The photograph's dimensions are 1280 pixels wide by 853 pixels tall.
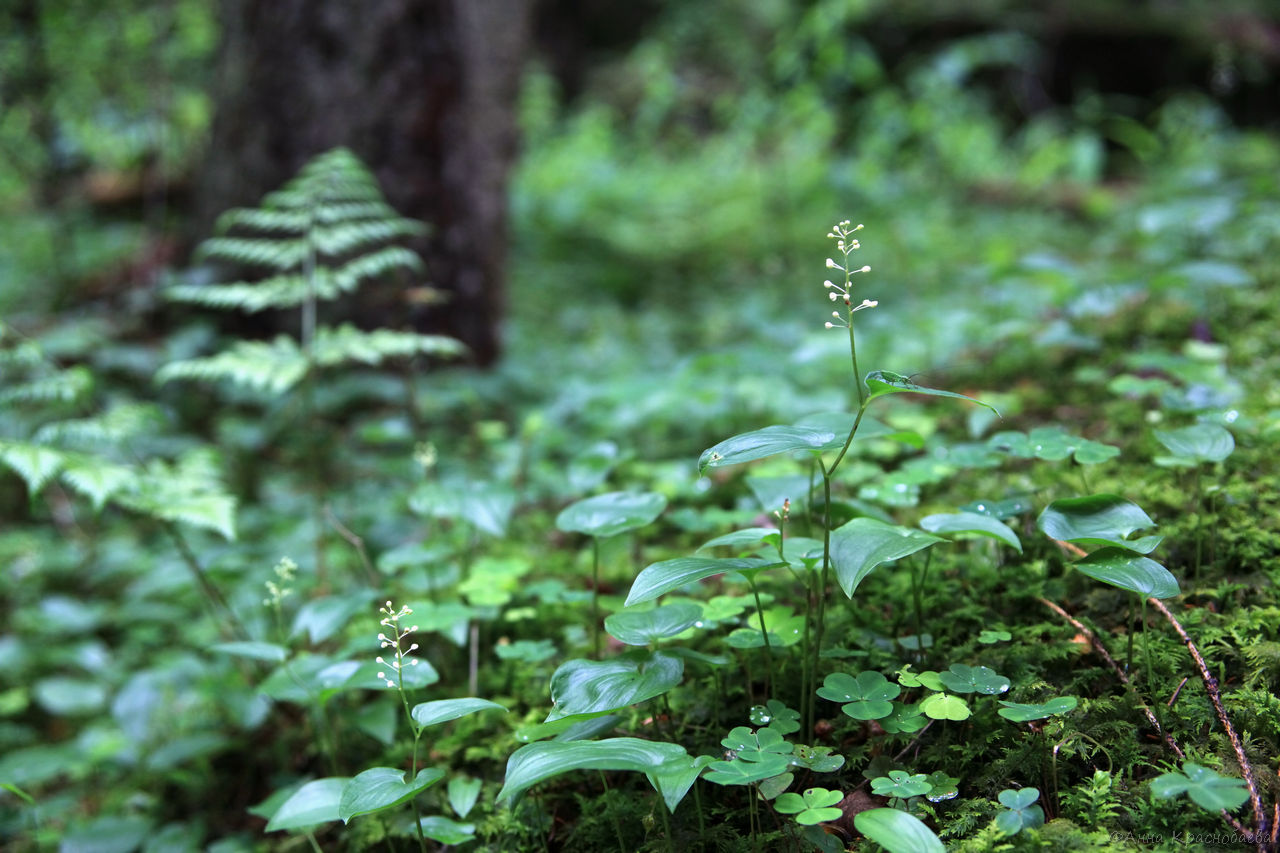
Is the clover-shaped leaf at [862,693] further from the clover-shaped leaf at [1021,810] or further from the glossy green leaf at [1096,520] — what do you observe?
the glossy green leaf at [1096,520]

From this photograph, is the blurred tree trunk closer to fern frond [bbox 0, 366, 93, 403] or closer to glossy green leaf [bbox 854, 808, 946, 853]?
fern frond [bbox 0, 366, 93, 403]

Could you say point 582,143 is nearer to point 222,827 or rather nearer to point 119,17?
point 119,17

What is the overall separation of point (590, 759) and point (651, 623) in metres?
0.35

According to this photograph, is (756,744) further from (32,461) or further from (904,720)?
(32,461)

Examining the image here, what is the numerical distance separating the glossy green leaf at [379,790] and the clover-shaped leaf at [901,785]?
2.41ft

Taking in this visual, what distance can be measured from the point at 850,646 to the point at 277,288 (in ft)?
7.38

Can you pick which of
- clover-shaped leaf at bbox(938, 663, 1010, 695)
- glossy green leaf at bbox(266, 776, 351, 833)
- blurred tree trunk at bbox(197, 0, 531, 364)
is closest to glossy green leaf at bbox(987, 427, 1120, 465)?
clover-shaped leaf at bbox(938, 663, 1010, 695)

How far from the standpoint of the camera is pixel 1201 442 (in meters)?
1.62

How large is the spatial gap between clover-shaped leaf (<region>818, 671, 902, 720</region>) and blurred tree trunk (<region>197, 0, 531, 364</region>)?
10.1ft

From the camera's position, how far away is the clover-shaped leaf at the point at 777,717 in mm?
1345

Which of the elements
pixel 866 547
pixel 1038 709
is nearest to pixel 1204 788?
pixel 1038 709

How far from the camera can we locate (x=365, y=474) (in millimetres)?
3414

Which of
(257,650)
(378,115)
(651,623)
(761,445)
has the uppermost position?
(378,115)

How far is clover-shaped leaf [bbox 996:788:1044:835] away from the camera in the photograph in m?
1.18
